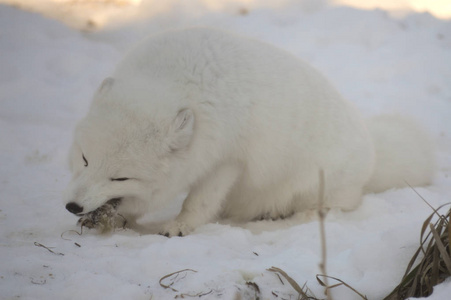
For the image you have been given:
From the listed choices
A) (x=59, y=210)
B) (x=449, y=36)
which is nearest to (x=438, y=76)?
(x=449, y=36)

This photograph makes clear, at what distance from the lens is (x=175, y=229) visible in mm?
3518

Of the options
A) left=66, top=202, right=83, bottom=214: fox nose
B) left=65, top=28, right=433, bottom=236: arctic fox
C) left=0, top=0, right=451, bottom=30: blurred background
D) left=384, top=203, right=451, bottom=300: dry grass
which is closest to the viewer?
left=384, top=203, right=451, bottom=300: dry grass

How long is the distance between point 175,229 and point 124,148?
741 mm

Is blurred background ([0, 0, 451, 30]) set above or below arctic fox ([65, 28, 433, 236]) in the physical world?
above

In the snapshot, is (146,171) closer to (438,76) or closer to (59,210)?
(59,210)

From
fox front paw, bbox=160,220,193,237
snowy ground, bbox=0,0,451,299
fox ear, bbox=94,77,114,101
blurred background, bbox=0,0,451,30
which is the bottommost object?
fox front paw, bbox=160,220,193,237

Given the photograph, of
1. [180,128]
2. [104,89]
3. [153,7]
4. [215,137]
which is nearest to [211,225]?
[215,137]

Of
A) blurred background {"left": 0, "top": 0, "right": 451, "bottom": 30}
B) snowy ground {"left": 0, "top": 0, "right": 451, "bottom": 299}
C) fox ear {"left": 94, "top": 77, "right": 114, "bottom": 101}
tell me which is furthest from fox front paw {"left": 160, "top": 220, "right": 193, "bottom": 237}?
blurred background {"left": 0, "top": 0, "right": 451, "bottom": 30}

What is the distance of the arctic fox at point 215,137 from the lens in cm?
317

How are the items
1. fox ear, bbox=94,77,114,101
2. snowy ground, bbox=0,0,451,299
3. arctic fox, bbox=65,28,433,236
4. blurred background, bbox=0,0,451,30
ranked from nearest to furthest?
snowy ground, bbox=0,0,451,299 < arctic fox, bbox=65,28,433,236 < fox ear, bbox=94,77,114,101 < blurred background, bbox=0,0,451,30

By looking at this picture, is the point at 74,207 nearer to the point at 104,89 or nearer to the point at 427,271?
the point at 104,89

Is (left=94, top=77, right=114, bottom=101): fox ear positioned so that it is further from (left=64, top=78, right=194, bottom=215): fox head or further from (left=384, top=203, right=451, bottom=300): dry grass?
(left=384, top=203, right=451, bottom=300): dry grass

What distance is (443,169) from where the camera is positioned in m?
5.15

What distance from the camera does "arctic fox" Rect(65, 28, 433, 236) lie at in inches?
125
